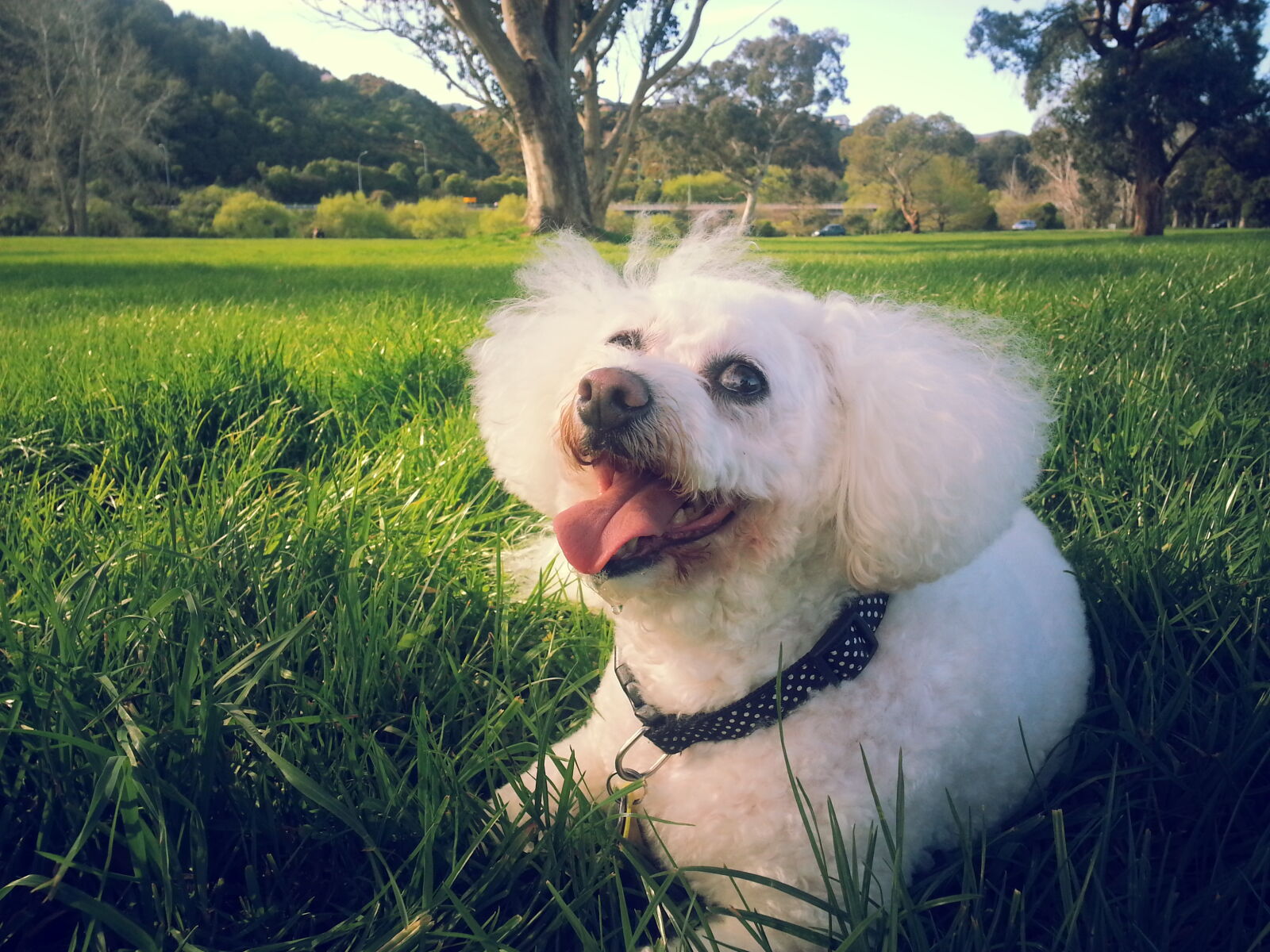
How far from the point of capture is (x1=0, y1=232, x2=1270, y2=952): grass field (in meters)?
1.09

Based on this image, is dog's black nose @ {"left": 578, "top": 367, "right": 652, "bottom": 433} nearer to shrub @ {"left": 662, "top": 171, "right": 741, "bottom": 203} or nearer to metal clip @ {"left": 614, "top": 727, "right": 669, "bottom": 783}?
metal clip @ {"left": 614, "top": 727, "right": 669, "bottom": 783}

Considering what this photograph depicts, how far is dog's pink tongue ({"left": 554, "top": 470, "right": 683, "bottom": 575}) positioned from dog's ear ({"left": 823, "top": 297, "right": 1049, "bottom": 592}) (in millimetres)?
302

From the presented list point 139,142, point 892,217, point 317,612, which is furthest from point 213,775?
point 892,217

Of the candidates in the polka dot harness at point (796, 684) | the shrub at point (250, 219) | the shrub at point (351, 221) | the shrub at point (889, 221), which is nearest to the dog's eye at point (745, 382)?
the polka dot harness at point (796, 684)

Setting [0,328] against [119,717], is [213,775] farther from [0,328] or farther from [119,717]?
[0,328]

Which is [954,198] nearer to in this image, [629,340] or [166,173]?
[166,173]

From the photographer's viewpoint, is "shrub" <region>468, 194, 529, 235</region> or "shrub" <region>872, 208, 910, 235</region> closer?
"shrub" <region>468, 194, 529, 235</region>

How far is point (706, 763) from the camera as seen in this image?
1.27 m

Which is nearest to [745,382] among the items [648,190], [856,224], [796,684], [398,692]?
[796,684]

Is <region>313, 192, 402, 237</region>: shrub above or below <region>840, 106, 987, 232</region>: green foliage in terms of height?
below

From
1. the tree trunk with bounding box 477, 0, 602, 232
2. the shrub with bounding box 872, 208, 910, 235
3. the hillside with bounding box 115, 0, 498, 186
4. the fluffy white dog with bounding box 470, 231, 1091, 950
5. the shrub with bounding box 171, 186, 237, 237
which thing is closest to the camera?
the fluffy white dog with bounding box 470, 231, 1091, 950

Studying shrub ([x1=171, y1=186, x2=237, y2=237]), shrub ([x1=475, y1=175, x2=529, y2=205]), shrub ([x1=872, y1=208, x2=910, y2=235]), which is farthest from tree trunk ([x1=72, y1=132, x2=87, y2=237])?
shrub ([x1=872, y1=208, x2=910, y2=235])

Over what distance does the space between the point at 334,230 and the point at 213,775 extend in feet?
119

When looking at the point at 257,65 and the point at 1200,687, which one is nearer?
the point at 1200,687
